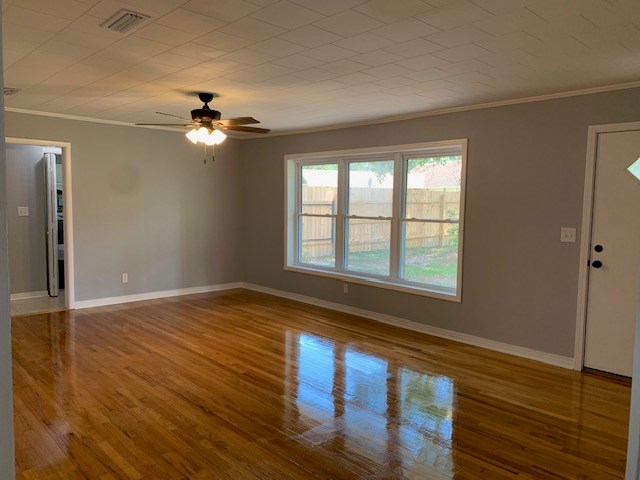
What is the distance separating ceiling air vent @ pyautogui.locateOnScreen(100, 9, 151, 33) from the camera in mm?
2518

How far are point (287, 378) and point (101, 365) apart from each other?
5.31 feet

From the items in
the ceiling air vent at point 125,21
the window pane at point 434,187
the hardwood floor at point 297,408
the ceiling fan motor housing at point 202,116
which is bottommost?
the hardwood floor at point 297,408

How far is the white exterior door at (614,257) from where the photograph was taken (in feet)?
12.6

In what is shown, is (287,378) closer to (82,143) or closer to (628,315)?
(628,315)

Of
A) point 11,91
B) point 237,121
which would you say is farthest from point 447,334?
point 11,91

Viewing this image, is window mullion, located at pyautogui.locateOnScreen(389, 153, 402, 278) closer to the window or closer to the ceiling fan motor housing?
the window

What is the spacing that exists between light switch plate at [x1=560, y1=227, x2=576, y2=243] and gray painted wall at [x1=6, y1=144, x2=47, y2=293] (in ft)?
21.4

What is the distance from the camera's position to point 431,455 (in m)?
2.69

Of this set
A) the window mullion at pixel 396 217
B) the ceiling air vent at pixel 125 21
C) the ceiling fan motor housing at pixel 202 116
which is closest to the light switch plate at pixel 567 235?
the window mullion at pixel 396 217

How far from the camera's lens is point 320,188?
6707 mm

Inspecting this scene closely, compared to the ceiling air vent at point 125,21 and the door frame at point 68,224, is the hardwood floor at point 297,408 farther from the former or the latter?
the ceiling air vent at point 125,21

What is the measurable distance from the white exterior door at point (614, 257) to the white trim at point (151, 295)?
513cm

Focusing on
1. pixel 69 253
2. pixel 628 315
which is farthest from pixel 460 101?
pixel 69 253

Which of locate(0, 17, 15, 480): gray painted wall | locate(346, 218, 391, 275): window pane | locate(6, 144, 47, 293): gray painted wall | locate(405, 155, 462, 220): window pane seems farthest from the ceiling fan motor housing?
locate(0, 17, 15, 480): gray painted wall
